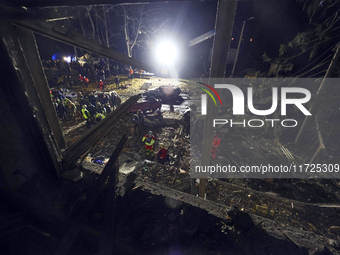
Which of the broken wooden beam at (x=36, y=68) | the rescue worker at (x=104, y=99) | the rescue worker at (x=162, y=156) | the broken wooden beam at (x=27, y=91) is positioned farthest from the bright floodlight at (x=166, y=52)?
the broken wooden beam at (x=27, y=91)

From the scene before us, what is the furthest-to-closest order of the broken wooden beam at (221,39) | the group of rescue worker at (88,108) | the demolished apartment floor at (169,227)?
the group of rescue worker at (88,108), the demolished apartment floor at (169,227), the broken wooden beam at (221,39)

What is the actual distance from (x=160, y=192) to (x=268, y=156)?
699 cm

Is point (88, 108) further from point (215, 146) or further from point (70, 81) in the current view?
point (70, 81)

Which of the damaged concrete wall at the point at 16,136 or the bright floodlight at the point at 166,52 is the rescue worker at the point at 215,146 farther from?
the bright floodlight at the point at 166,52

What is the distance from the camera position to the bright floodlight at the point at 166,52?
27.2 meters

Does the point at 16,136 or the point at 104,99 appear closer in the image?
the point at 16,136

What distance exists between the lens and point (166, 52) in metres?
28.0

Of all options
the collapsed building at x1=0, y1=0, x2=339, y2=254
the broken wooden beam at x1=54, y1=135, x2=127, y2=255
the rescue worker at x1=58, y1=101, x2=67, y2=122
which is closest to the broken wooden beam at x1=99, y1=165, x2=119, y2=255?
the collapsed building at x1=0, y1=0, x2=339, y2=254

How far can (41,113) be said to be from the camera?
8.02ft

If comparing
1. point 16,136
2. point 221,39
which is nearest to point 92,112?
point 16,136

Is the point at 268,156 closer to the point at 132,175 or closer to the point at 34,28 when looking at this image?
the point at 132,175

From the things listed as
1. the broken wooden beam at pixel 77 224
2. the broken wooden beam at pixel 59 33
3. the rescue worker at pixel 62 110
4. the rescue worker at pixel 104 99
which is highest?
the rescue worker at pixel 104 99

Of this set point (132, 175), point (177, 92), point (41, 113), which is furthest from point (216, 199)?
point (177, 92)

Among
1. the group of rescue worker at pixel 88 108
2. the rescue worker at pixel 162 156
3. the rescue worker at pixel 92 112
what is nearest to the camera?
the rescue worker at pixel 162 156
